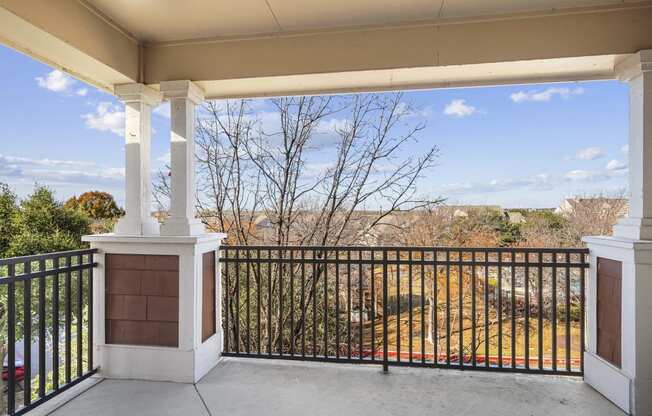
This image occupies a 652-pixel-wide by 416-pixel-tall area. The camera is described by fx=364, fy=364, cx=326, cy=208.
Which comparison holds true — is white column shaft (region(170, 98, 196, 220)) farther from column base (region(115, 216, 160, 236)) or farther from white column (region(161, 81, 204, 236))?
column base (region(115, 216, 160, 236))

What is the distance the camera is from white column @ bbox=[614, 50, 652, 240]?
2.24 m

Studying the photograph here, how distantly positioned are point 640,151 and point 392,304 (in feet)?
18.2

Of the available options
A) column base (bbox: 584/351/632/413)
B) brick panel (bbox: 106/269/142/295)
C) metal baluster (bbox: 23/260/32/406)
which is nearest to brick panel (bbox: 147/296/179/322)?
brick panel (bbox: 106/269/142/295)

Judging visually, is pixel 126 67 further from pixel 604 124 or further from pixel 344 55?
pixel 604 124

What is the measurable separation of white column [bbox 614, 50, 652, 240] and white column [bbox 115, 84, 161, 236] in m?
3.37

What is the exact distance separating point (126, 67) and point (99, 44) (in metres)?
0.27

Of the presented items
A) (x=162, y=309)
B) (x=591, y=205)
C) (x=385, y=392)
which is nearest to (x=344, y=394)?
(x=385, y=392)

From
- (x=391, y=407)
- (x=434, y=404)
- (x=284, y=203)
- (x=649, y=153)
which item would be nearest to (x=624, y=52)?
(x=649, y=153)

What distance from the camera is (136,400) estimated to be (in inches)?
91.7

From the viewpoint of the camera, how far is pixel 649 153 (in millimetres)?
2250

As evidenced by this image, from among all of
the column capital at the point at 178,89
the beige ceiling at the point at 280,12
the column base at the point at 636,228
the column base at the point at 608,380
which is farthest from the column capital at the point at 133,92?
the column base at the point at 608,380

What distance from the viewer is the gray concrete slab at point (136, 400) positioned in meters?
2.19

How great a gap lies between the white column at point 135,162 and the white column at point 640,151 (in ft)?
11.1

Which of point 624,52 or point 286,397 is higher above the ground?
point 624,52
